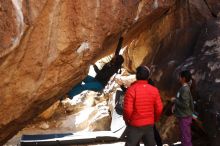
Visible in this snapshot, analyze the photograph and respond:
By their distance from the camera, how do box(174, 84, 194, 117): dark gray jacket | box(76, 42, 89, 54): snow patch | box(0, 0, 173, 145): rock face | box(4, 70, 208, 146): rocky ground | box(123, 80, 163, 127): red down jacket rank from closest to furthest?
box(123, 80, 163, 127): red down jacket → box(0, 0, 173, 145): rock face → box(174, 84, 194, 117): dark gray jacket → box(76, 42, 89, 54): snow patch → box(4, 70, 208, 146): rocky ground

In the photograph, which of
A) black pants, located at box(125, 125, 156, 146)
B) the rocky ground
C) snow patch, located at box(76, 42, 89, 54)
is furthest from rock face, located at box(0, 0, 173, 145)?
the rocky ground

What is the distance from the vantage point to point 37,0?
6055mm

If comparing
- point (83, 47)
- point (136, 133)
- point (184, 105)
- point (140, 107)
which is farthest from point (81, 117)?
point (140, 107)

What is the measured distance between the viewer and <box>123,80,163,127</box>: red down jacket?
→ 549cm

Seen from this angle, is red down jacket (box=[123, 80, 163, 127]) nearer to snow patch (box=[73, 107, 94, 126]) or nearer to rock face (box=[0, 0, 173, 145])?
rock face (box=[0, 0, 173, 145])

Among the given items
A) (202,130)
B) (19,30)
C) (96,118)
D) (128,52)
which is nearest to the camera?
(19,30)

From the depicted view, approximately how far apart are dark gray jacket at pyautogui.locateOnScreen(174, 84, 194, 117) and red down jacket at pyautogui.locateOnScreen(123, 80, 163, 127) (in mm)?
803

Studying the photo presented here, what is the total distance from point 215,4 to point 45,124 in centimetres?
669

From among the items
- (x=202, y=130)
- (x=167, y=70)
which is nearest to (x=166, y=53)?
(x=167, y=70)

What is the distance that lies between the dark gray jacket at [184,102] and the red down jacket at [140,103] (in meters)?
0.80

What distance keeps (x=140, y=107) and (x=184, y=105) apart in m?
1.10

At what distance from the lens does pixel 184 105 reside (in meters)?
6.32

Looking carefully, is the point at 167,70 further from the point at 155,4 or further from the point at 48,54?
the point at 48,54

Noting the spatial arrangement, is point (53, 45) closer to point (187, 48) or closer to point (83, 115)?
point (187, 48)
